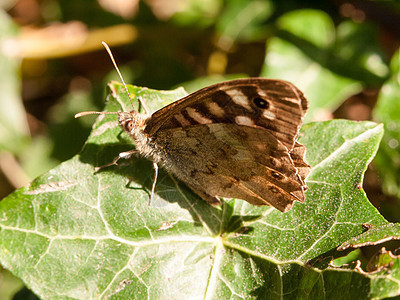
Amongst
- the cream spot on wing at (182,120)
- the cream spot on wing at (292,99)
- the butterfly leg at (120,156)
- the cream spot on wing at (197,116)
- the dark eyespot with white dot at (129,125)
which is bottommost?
the butterfly leg at (120,156)

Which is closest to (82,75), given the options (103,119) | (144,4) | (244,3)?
(144,4)

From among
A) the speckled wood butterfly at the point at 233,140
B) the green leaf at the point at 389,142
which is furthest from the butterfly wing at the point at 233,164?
the green leaf at the point at 389,142

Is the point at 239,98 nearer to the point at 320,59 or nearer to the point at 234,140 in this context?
the point at 234,140

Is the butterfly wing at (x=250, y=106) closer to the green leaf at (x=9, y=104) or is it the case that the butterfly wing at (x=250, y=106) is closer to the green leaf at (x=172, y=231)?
the green leaf at (x=172, y=231)

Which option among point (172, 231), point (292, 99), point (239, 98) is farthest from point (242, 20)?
point (172, 231)

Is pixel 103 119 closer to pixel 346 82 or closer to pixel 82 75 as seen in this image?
pixel 346 82

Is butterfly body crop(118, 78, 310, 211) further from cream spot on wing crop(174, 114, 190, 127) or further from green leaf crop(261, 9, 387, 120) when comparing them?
green leaf crop(261, 9, 387, 120)
